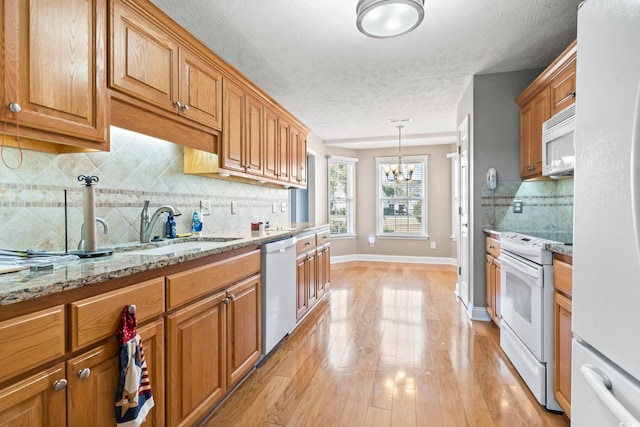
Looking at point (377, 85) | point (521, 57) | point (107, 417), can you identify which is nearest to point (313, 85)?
point (377, 85)

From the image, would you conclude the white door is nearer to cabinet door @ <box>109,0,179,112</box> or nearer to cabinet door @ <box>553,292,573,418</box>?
cabinet door @ <box>553,292,573,418</box>

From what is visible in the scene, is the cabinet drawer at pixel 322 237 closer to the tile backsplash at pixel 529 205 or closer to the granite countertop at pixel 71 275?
the tile backsplash at pixel 529 205

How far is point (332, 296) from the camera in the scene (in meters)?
4.15

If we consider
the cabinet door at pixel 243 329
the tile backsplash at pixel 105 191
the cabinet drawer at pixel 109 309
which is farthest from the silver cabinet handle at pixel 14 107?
the cabinet door at pixel 243 329

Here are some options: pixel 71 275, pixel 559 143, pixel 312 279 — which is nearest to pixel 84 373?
pixel 71 275

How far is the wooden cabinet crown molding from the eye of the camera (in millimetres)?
2169

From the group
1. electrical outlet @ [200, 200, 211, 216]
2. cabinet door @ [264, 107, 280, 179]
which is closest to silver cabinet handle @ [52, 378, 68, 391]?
electrical outlet @ [200, 200, 211, 216]

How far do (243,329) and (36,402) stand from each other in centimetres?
116

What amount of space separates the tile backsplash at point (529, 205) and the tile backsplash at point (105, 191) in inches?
109

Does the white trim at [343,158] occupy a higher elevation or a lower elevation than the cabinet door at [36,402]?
higher

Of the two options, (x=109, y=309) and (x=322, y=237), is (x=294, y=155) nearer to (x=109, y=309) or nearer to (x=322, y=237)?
(x=322, y=237)

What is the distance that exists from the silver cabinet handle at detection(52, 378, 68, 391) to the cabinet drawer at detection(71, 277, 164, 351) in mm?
88

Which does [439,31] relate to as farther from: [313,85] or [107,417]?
[107,417]

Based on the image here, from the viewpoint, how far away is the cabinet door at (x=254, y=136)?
9.16 feet
